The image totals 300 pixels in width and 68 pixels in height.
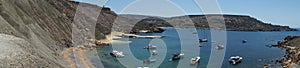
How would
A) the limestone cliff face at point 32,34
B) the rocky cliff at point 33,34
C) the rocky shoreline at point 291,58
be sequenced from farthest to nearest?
1. the rocky shoreline at point 291,58
2. the rocky cliff at point 33,34
3. the limestone cliff face at point 32,34

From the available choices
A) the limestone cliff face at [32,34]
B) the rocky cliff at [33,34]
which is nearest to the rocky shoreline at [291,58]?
the rocky cliff at [33,34]

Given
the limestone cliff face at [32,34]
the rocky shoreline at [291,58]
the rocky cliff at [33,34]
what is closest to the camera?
Answer: the limestone cliff face at [32,34]

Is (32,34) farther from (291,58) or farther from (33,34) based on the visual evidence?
(291,58)

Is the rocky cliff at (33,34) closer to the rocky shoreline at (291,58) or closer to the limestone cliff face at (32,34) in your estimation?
the limestone cliff face at (32,34)

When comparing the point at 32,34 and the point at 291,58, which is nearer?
the point at 32,34

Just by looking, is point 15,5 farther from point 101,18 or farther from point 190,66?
point 101,18

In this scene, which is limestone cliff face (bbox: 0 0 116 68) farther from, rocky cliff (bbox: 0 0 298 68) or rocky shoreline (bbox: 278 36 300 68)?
rocky shoreline (bbox: 278 36 300 68)

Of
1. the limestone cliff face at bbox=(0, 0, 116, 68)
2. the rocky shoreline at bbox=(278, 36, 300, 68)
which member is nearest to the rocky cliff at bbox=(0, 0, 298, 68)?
the limestone cliff face at bbox=(0, 0, 116, 68)

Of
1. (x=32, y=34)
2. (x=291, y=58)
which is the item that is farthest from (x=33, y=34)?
(x=291, y=58)

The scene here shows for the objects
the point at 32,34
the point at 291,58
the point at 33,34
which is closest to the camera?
the point at 32,34
